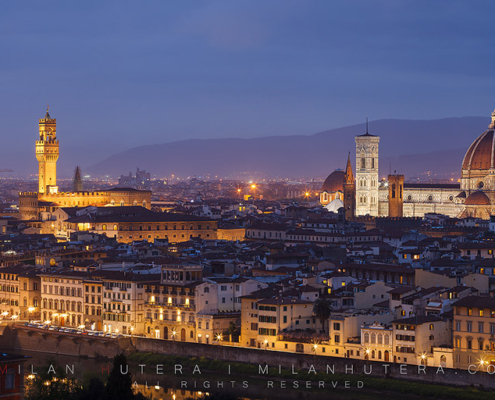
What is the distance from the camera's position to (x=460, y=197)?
417 ft

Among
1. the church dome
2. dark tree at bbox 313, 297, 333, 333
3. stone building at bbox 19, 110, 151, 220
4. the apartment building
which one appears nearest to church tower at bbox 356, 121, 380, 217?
the church dome

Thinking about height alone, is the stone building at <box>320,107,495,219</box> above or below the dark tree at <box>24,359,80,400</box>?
above

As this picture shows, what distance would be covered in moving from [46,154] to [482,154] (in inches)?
1645

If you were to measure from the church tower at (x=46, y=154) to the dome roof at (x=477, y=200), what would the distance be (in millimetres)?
35865

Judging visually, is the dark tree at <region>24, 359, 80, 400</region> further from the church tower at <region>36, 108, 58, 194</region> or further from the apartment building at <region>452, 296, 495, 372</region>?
the church tower at <region>36, 108, 58, 194</region>

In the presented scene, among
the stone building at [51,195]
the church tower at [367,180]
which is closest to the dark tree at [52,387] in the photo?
the stone building at [51,195]

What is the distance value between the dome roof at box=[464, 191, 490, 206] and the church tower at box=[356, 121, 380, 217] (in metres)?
9.36

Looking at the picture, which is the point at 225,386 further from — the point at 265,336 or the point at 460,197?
the point at 460,197

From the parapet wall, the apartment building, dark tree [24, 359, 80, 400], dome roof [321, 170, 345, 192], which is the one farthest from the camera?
dome roof [321, 170, 345, 192]

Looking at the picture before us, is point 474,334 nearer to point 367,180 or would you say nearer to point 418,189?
point 367,180

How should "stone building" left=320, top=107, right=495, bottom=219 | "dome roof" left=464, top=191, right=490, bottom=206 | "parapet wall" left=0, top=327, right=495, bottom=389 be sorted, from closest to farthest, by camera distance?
"parapet wall" left=0, top=327, right=495, bottom=389
"dome roof" left=464, top=191, right=490, bottom=206
"stone building" left=320, top=107, right=495, bottom=219

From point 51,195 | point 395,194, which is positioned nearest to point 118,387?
point 51,195

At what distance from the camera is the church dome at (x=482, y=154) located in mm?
128500

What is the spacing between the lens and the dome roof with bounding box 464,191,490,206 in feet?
390
